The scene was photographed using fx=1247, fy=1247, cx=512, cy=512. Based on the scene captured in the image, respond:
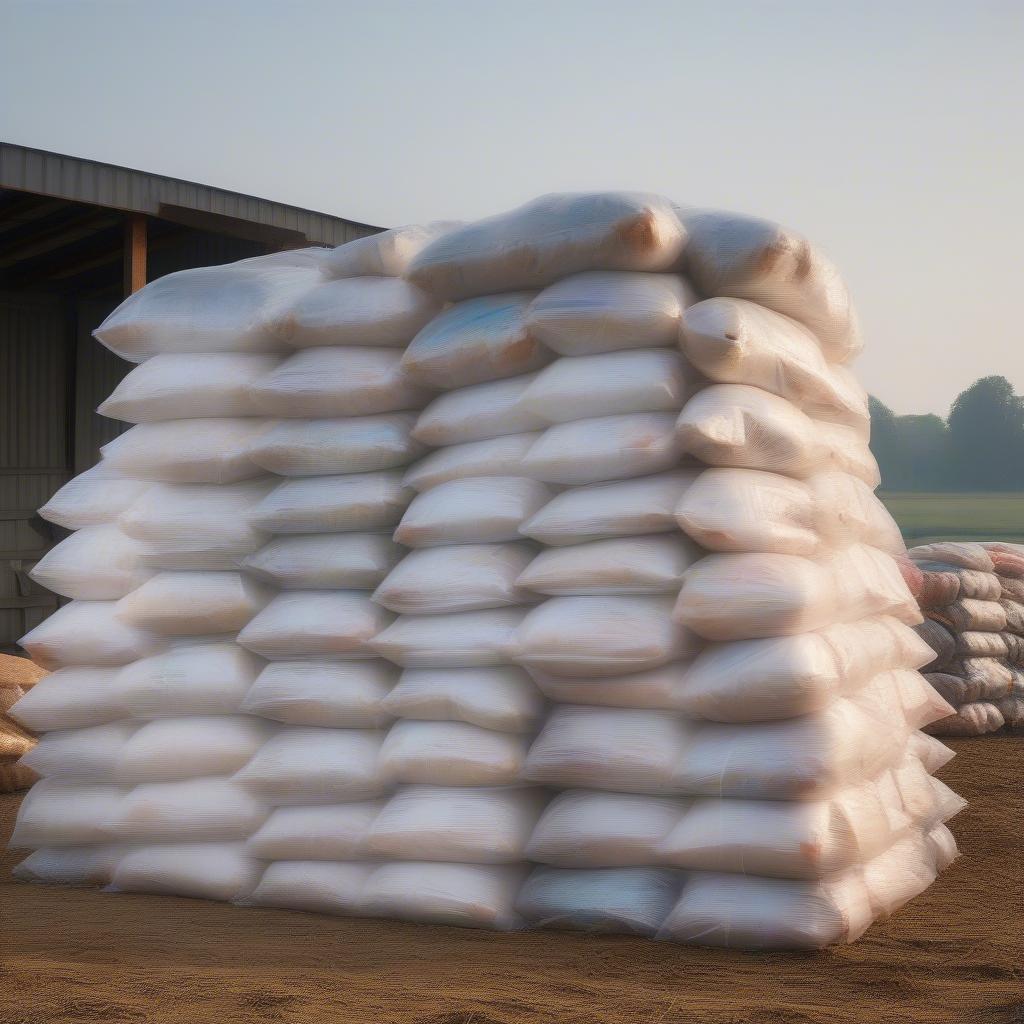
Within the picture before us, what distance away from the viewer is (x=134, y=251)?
8820 mm

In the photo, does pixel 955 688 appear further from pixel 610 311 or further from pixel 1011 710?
pixel 610 311

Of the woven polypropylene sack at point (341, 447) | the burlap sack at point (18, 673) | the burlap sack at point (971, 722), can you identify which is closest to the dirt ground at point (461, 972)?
the woven polypropylene sack at point (341, 447)

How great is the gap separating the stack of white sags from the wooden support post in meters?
4.96

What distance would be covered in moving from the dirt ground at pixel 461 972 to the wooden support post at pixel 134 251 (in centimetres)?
601

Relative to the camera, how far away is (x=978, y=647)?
291 inches

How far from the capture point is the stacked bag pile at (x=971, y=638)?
7.28 m

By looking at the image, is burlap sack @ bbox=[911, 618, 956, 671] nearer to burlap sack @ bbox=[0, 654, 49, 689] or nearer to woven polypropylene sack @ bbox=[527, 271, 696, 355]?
woven polypropylene sack @ bbox=[527, 271, 696, 355]

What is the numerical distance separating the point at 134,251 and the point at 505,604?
6505 millimetres

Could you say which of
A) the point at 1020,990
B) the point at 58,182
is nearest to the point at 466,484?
the point at 1020,990

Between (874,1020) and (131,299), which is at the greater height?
(131,299)

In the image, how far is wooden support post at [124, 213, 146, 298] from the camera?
8.68m

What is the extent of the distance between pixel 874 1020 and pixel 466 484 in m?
1.64

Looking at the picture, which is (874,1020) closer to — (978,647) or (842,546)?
(842,546)

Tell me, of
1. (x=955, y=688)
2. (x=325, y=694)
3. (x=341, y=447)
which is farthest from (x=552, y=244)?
(x=955, y=688)
